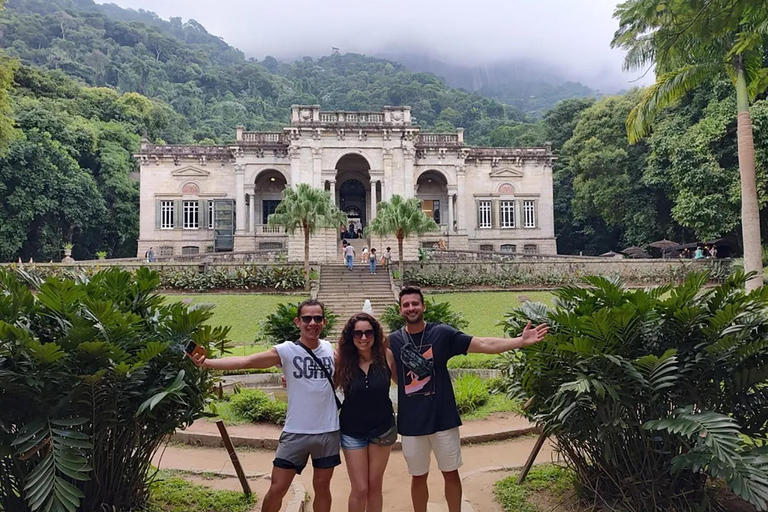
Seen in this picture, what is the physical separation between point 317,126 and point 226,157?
7.60m

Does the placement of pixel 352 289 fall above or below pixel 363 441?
above

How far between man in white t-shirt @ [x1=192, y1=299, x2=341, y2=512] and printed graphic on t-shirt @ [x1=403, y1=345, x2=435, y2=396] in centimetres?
55

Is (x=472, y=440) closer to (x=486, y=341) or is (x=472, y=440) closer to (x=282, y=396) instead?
(x=486, y=341)

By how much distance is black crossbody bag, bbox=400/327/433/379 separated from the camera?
12.5 feet

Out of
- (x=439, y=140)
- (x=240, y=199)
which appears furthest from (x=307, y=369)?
(x=439, y=140)

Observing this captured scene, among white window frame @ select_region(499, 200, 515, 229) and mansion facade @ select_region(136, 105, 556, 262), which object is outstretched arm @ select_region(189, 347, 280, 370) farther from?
white window frame @ select_region(499, 200, 515, 229)

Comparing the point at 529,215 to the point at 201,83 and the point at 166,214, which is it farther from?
the point at 201,83

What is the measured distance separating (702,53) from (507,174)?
24572mm

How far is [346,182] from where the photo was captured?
38.2 meters

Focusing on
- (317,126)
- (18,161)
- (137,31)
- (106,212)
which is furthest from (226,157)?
(137,31)

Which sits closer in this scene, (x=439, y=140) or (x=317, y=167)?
(x=317, y=167)

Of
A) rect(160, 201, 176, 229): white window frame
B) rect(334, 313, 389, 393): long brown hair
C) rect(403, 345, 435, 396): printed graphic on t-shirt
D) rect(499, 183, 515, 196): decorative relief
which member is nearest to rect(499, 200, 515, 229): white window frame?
rect(499, 183, 515, 196): decorative relief

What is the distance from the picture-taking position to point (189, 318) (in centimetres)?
400

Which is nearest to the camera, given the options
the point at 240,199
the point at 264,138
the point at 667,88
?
the point at 667,88
